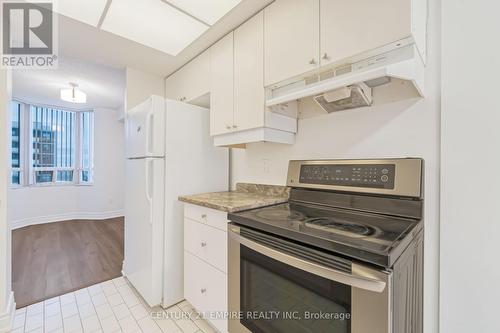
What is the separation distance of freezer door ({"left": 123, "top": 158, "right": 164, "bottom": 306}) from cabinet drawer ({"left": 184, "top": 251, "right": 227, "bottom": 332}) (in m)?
0.25

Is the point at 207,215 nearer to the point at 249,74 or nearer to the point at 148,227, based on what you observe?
the point at 148,227

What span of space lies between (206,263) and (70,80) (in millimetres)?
3518

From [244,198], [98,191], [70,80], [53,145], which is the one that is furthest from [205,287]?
[53,145]

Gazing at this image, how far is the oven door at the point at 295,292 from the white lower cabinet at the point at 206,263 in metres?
0.13

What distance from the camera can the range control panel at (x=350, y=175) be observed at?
3.84 ft

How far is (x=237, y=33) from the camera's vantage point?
1.78 metres

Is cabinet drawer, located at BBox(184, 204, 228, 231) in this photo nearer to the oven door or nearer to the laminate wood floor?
the oven door

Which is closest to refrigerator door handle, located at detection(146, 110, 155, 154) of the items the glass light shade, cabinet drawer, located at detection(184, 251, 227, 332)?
cabinet drawer, located at detection(184, 251, 227, 332)

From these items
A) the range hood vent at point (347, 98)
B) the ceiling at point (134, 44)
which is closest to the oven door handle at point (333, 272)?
the range hood vent at point (347, 98)

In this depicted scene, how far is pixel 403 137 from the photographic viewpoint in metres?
1.19

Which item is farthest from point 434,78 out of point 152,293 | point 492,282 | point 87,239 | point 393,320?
point 87,239

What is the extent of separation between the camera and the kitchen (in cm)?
93

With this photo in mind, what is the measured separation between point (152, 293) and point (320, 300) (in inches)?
57.9

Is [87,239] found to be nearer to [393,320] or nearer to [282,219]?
[282,219]
